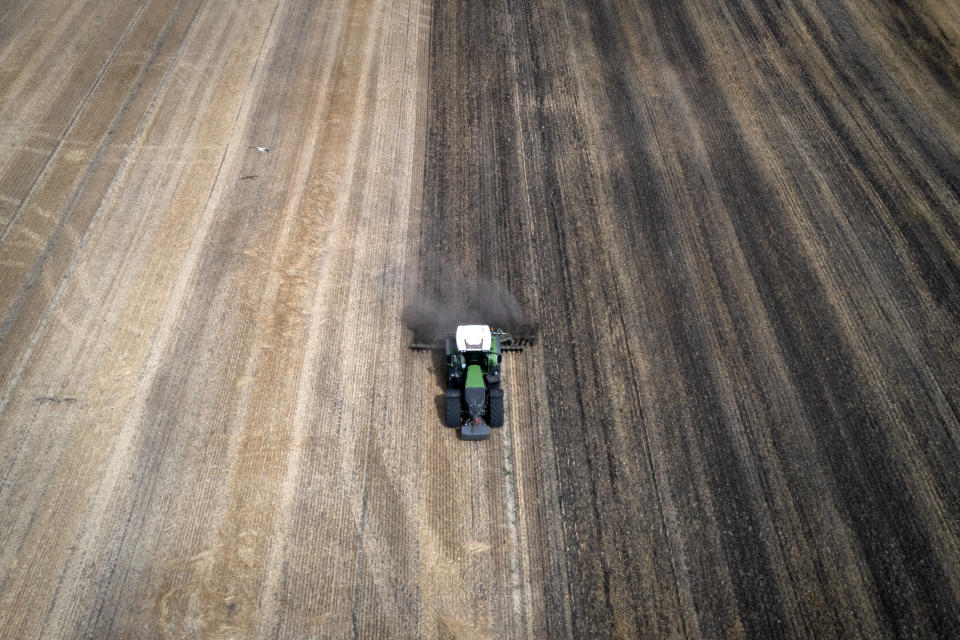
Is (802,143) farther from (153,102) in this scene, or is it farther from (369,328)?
(153,102)

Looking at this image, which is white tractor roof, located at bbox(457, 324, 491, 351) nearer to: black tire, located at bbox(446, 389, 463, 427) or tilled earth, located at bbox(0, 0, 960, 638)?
black tire, located at bbox(446, 389, 463, 427)

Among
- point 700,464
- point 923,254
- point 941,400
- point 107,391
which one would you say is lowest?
point 107,391

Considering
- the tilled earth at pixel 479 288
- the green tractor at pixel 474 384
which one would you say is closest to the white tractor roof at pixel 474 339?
the green tractor at pixel 474 384

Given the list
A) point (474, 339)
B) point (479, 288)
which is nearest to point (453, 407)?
point (474, 339)

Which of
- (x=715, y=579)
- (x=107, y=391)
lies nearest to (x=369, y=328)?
(x=107, y=391)

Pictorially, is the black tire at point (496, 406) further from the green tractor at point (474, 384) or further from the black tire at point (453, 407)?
the black tire at point (453, 407)

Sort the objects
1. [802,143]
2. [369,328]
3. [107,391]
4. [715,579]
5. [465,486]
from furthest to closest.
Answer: [802,143] < [369,328] < [107,391] < [465,486] < [715,579]

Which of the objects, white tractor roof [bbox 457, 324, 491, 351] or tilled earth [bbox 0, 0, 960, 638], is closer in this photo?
tilled earth [bbox 0, 0, 960, 638]

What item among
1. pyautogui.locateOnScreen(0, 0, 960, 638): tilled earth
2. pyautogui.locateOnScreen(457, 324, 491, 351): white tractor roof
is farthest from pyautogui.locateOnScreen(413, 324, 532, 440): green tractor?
pyautogui.locateOnScreen(0, 0, 960, 638): tilled earth
